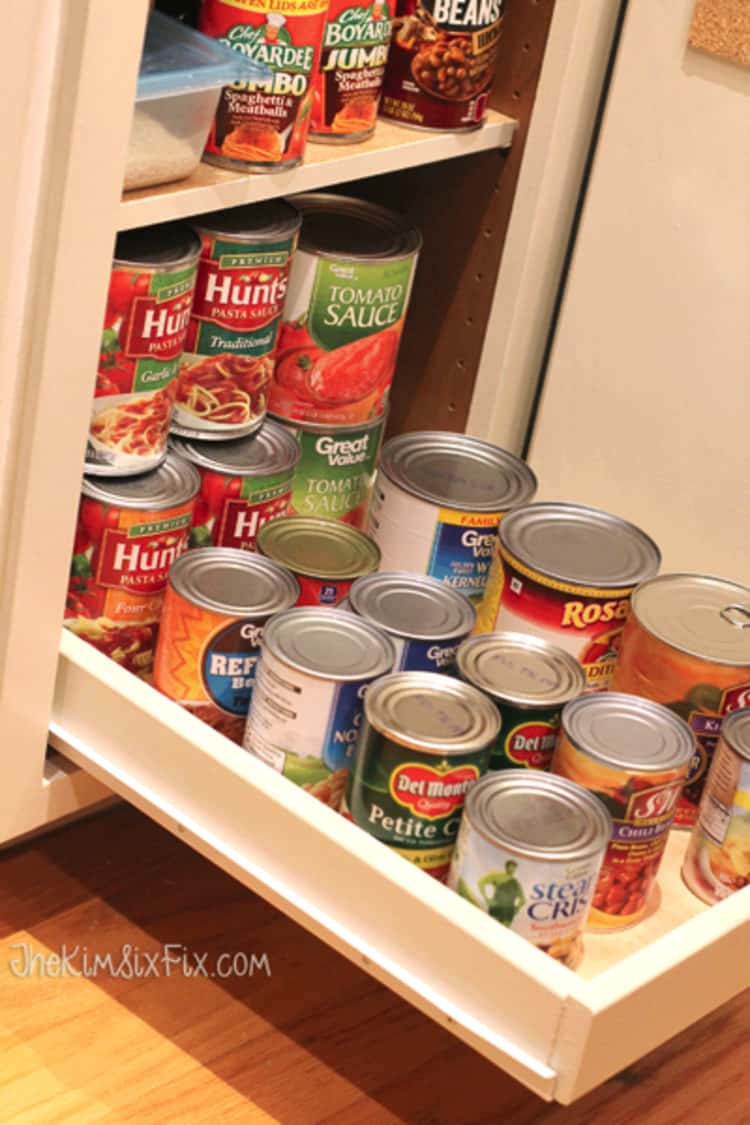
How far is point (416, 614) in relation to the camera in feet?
5.07

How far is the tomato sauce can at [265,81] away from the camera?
1.45 meters

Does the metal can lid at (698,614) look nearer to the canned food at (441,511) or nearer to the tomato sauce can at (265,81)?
the canned food at (441,511)

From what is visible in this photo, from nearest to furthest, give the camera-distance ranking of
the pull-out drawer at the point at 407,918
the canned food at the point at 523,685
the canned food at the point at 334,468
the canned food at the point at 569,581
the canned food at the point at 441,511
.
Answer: the pull-out drawer at the point at 407,918 → the canned food at the point at 523,685 → the canned food at the point at 569,581 → the canned food at the point at 441,511 → the canned food at the point at 334,468

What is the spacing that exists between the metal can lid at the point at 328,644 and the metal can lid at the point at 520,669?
8cm

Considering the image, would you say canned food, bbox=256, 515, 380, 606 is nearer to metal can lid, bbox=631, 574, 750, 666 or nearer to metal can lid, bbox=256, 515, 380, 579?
metal can lid, bbox=256, 515, 380, 579

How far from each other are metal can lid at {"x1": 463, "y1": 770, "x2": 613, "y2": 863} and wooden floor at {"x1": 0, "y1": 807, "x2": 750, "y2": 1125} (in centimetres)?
38

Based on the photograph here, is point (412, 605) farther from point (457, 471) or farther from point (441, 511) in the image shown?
point (457, 471)

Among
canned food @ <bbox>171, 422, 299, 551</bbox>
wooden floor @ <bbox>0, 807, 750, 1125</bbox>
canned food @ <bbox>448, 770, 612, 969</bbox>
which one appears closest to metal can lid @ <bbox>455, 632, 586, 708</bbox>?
canned food @ <bbox>448, 770, 612, 969</bbox>

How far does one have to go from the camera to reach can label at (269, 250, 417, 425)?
169 cm

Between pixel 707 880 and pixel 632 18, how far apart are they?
830 mm

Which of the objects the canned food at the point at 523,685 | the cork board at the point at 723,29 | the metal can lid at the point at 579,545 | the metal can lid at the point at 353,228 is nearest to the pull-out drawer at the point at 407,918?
the canned food at the point at 523,685

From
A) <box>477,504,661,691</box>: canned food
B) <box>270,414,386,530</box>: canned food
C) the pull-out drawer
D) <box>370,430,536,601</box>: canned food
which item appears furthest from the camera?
<box>270,414,386,530</box>: canned food

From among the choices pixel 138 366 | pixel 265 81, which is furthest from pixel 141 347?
pixel 265 81

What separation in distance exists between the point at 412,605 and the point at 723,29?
0.62m
